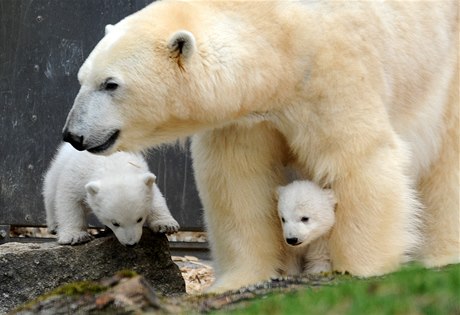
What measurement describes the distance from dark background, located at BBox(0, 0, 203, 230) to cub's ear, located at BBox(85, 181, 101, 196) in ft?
8.34

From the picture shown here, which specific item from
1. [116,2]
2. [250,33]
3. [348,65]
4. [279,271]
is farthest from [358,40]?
[116,2]

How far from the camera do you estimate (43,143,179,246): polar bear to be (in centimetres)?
723

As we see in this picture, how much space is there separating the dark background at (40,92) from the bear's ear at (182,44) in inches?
155

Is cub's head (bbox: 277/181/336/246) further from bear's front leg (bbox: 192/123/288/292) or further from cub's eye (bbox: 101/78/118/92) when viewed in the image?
cub's eye (bbox: 101/78/118/92)

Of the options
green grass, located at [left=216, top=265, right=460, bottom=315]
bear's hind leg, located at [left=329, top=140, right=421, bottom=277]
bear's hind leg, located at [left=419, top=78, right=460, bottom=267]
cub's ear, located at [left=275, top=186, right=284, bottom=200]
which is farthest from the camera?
bear's hind leg, located at [left=419, top=78, right=460, bottom=267]

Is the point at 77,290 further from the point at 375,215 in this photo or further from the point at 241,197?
the point at 375,215

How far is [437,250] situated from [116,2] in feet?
12.6

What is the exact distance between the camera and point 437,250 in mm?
7551

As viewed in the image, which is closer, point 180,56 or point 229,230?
point 180,56

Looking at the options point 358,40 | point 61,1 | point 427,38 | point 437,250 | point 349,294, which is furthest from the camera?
point 61,1

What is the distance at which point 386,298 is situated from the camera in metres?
4.11

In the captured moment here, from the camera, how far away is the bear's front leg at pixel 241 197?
669 centimetres

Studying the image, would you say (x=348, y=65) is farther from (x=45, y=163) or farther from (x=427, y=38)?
(x=45, y=163)

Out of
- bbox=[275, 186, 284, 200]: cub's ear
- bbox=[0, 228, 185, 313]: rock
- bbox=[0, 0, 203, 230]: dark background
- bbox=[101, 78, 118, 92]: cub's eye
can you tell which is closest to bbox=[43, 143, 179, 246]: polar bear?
bbox=[0, 228, 185, 313]: rock
